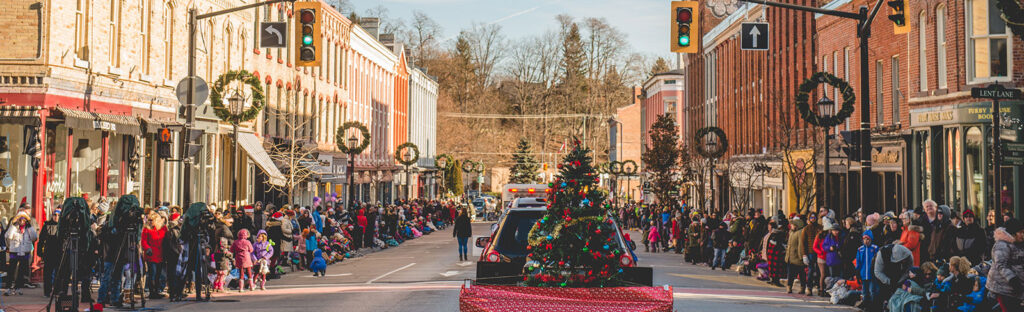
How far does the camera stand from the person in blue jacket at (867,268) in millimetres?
17203

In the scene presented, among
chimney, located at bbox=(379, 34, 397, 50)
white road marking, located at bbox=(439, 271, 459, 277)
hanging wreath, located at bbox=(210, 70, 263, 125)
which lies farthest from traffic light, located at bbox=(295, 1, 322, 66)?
chimney, located at bbox=(379, 34, 397, 50)

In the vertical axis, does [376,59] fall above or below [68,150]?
above

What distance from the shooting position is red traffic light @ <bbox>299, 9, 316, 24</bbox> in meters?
18.9

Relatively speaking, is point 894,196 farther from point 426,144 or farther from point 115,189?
point 426,144

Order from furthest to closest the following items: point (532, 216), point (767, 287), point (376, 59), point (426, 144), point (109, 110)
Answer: point (426, 144) < point (376, 59) < point (109, 110) < point (767, 287) < point (532, 216)

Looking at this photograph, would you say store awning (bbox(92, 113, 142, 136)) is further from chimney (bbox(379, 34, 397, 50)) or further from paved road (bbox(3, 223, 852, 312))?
chimney (bbox(379, 34, 397, 50))

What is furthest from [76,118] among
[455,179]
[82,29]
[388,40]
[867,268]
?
[455,179]

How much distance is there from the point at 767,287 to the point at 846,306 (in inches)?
149

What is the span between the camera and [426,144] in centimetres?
9012

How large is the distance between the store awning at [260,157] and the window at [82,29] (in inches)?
468

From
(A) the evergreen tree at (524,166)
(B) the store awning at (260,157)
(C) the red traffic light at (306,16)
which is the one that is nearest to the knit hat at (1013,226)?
(C) the red traffic light at (306,16)

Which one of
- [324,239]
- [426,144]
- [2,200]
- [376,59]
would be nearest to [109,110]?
[2,200]

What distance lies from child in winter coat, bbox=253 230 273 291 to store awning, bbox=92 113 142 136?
20.1 feet

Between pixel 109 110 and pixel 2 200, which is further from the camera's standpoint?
pixel 109 110
